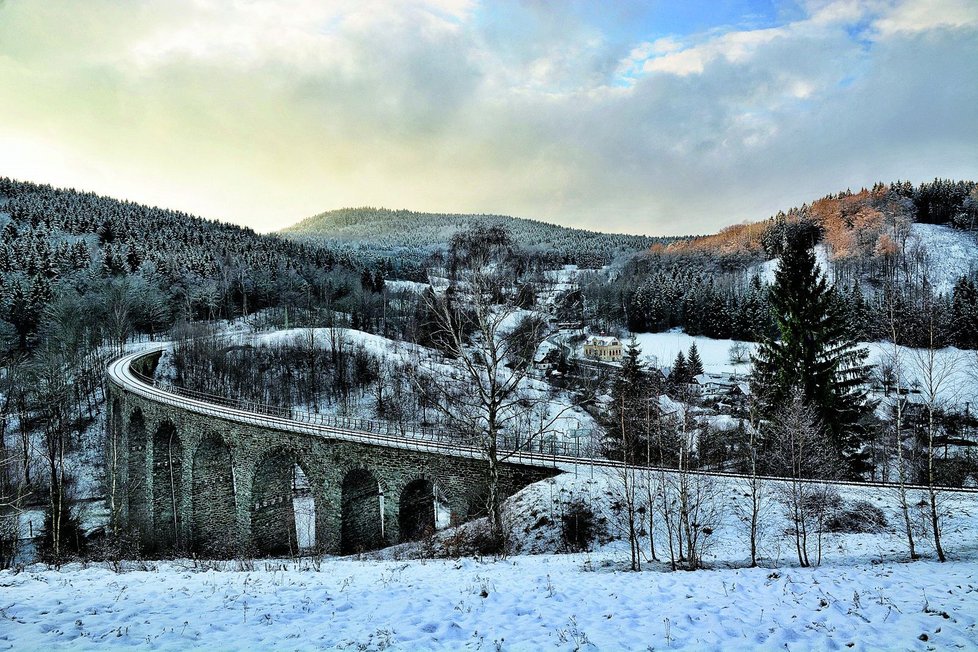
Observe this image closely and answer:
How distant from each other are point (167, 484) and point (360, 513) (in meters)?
18.2

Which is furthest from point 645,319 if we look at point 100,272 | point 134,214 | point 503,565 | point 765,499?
point 134,214

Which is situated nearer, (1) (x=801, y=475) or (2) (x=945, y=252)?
(1) (x=801, y=475)

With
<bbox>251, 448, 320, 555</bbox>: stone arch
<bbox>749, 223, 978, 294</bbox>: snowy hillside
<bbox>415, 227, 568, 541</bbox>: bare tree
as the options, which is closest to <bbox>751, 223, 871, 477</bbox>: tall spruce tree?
<bbox>415, 227, 568, 541</bbox>: bare tree

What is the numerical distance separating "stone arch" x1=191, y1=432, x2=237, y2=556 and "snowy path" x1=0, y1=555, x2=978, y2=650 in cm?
1886

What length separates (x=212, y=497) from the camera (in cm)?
2975

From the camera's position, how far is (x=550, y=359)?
167 ft

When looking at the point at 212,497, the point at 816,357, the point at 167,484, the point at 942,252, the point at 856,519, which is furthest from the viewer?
the point at 942,252

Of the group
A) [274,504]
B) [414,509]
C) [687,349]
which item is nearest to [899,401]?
[414,509]

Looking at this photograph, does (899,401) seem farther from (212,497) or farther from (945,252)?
(945,252)

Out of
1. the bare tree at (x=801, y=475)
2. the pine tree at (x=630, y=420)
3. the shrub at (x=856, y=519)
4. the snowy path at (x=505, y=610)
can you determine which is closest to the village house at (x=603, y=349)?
the pine tree at (x=630, y=420)

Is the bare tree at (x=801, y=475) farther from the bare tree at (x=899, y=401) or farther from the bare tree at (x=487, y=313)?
the bare tree at (x=487, y=313)

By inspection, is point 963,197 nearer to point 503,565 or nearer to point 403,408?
point 403,408

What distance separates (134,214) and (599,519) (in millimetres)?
200096

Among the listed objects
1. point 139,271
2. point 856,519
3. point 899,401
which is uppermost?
point 139,271
